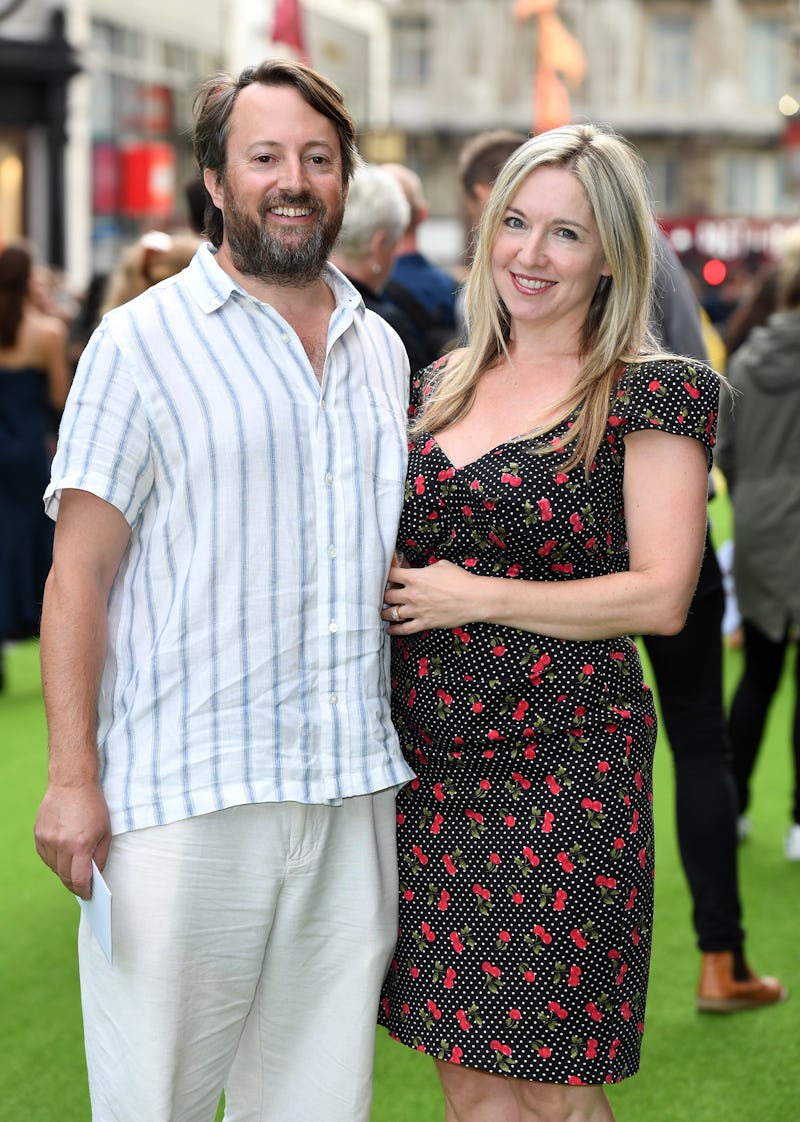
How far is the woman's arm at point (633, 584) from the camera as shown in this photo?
2.42 metres

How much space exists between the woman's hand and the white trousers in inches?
11.6

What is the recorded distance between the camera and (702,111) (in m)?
45.3

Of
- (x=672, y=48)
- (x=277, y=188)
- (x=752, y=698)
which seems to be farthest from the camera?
(x=672, y=48)

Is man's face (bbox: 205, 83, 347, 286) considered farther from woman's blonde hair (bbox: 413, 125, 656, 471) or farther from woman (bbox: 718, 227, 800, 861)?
woman (bbox: 718, 227, 800, 861)

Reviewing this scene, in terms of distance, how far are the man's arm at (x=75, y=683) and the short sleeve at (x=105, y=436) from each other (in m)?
0.04

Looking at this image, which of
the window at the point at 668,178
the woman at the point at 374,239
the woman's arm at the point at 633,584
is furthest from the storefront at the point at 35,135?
the window at the point at 668,178

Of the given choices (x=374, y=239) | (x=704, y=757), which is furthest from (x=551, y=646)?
(x=374, y=239)

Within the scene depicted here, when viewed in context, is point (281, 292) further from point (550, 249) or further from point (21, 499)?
point (21, 499)

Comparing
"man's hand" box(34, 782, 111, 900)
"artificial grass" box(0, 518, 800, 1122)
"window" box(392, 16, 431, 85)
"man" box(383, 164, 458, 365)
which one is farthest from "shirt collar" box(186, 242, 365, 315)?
"window" box(392, 16, 431, 85)

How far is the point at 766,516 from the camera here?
5.21 m

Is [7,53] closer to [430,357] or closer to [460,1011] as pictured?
[430,357]

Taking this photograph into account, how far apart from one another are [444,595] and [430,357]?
1645mm

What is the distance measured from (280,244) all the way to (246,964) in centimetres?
111

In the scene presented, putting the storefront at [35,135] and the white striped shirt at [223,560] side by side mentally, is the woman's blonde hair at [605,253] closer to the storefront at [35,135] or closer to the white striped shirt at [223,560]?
the white striped shirt at [223,560]
